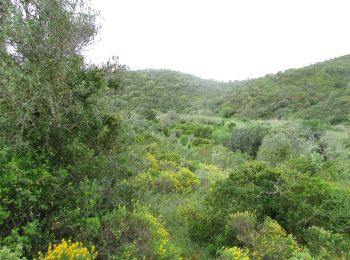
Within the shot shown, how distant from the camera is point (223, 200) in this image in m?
6.19

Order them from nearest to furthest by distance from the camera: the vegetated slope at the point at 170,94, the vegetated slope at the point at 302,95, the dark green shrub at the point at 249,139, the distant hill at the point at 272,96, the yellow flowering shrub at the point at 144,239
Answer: the yellow flowering shrub at the point at 144,239 < the dark green shrub at the point at 249,139 < the vegetated slope at the point at 302,95 < the distant hill at the point at 272,96 < the vegetated slope at the point at 170,94

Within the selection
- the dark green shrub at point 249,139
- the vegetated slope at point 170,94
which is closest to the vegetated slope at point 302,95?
the vegetated slope at point 170,94

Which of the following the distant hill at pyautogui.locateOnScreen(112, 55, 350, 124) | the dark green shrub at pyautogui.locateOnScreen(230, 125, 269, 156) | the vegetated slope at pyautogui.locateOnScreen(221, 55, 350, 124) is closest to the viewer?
the dark green shrub at pyautogui.locateOnScreen(230, 125, 269, 156)

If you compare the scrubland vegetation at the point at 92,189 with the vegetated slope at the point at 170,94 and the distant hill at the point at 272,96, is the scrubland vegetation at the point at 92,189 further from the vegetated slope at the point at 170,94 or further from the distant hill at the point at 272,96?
the vegetated slope at the point at 170,94

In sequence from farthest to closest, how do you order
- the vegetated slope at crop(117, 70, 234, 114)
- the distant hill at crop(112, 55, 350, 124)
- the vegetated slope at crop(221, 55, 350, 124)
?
the vegetated slope at crop(117, 70, 234, 114) → the distant hill at crop(112, 55, 350, 124) → the vegetated slope at crop(221, 55, 350, 124)

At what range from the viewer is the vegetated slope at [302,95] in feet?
126

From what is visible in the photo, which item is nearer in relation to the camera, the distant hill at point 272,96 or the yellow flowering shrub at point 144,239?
the yellow flowering shrub at point 144,239

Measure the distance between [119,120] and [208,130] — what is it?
25.6 m

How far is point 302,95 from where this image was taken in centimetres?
4528

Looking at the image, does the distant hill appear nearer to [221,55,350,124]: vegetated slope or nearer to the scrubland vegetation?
[221,55,350,124]: vegetated slope

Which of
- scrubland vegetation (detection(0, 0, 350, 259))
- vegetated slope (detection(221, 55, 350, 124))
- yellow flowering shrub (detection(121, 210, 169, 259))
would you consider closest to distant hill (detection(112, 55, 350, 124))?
vegetated slope (detection(221, 55, 350, 124))

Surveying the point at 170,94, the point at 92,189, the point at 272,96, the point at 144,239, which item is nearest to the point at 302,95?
the point at 272,96

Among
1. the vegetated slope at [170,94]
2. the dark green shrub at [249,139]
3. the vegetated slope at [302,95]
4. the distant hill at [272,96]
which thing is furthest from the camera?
the vegetated slope at [170,94]

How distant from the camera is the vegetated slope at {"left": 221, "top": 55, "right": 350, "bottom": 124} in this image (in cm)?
3834
